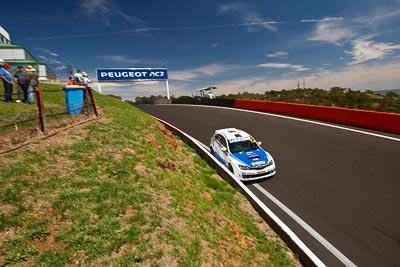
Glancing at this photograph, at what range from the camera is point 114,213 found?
4.52 m

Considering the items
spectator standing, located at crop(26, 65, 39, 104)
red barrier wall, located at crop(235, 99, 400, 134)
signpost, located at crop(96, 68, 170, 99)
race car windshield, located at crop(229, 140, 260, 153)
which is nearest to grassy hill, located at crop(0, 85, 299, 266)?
race car windshield, located at crop(229, 140, 260, 153)

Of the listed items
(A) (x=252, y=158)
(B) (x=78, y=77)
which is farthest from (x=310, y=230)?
(B) (x=78, y=77)

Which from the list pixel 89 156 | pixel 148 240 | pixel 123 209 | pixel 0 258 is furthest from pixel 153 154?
pixel 0 258

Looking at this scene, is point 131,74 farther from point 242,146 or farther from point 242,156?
point 242,156

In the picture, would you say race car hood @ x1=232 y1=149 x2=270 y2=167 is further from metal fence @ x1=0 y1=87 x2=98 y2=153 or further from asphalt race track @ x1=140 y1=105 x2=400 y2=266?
metal fence @ x1=0 y1=87 x2=98 y2=153

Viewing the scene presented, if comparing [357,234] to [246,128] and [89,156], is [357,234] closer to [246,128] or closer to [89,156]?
[89,156]

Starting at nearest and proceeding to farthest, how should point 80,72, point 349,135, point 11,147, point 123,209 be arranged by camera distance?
point 123,209, point 11,147, point 349,135, point 80,72

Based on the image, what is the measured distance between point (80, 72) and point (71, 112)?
7.25 metres

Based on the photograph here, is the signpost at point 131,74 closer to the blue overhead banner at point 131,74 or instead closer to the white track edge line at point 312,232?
the blue overhead banner at point 131,74

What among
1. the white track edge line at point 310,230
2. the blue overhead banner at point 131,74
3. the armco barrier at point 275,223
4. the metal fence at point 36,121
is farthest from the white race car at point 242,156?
the blue overhead banner at point 131,74

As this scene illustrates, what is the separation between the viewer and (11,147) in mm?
6270

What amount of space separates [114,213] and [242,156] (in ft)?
19.4

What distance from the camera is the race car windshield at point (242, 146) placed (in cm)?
988

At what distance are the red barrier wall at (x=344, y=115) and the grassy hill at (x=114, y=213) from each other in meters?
11.2
